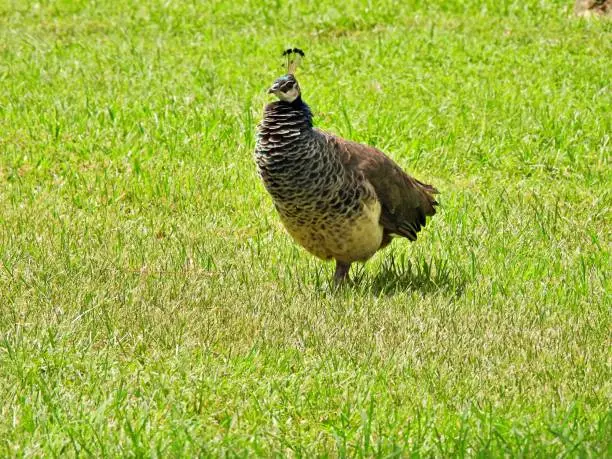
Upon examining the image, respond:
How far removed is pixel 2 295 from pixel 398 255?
8.55 feet

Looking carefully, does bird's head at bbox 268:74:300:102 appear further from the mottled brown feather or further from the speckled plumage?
the mottled brown feather

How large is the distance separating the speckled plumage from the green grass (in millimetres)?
334

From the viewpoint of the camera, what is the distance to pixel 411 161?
30.5ft

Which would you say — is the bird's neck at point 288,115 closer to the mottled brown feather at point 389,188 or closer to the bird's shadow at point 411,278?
the mottled brown feather at point 389,188

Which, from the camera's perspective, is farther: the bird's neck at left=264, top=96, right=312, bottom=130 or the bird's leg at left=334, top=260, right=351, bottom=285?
the bird's leg at left=334, top=260, right=351, bottom=285

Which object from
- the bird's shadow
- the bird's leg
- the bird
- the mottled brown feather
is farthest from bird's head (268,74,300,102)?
the bird's shadow

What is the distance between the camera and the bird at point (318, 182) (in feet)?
21.5

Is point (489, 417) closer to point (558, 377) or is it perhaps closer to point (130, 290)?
point (558, 377)

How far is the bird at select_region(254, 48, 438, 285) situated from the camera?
6.56 meters

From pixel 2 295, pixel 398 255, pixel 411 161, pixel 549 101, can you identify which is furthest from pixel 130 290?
pixel 549 101

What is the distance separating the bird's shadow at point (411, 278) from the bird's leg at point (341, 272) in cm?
9

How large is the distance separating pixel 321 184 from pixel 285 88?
0.57 meters

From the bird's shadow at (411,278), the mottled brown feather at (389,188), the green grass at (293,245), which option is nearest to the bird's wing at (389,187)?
the mottled brown feather at (389,188)

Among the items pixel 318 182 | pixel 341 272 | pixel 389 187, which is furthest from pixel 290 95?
pixel 341 272
